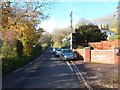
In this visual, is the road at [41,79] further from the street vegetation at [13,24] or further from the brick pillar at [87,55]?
the brick pillar at [87,55]

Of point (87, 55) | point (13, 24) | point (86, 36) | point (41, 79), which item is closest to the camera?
point (41, 79)

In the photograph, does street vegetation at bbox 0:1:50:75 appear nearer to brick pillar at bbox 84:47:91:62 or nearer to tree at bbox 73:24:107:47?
brick pillar at bbox 84:47:91:62

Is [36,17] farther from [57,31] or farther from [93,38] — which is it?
[57,31]

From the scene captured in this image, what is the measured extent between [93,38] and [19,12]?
36201 millimetres

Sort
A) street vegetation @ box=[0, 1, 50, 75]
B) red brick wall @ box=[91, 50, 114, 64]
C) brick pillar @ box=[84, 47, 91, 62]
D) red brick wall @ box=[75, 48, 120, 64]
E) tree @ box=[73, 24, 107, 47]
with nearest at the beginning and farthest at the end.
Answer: street vegetation @ box=[0, 1, 50, 75]
red brick wall @ box=[75, 48, 120, 64]
red brick wall @ box=[91, 50, 114, 64]
brick pillar @ box=[84, 47, 91, 62]
tree @ box=[73, 24, 107, 47]

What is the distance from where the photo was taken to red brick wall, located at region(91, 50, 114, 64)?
98.8 ft

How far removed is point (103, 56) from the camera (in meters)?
32.2

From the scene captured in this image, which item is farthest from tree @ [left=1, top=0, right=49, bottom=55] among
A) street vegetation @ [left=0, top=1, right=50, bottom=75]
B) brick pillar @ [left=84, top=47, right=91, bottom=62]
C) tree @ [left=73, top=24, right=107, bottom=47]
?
tree @ [left=73, top=24, right=107, bottom=47]

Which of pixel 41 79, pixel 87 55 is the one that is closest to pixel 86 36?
pixel 87 55

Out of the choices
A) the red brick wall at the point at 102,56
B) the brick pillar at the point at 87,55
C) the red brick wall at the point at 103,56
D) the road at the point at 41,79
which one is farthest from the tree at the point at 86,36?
the road at the point at 41,79

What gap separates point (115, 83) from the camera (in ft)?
47.3

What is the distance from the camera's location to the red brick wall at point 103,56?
98.8 feet

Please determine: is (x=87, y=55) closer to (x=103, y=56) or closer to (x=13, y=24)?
(x=103, y=56)

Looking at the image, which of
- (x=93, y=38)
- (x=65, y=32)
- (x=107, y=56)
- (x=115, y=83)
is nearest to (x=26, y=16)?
(x=107, y=56)
